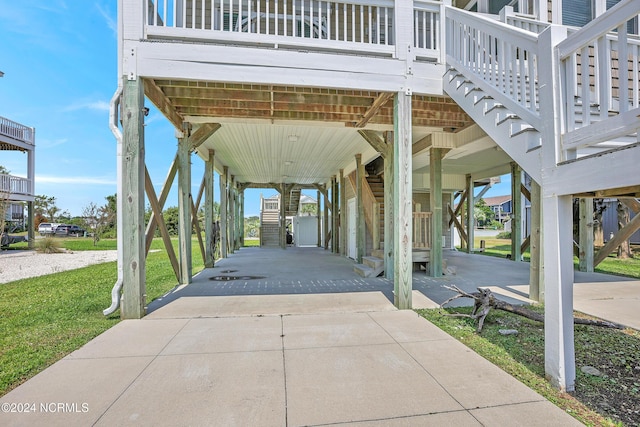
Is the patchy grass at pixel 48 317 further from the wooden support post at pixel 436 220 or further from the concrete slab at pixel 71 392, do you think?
the wooden support post at pixel 436 220

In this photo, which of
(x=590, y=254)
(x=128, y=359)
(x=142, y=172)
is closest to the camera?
(x=128, y=359)

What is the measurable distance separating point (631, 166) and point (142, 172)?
451 cm

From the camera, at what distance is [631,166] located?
1.82 meters

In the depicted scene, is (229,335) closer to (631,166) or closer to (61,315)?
(61,315)

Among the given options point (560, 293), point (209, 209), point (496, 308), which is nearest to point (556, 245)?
point (560, 293)

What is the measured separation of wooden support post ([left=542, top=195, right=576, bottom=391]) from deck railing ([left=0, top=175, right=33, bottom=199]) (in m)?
19.0

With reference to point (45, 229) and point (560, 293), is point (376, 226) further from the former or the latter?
point (45, 229)

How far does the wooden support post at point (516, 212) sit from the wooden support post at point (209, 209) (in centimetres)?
885

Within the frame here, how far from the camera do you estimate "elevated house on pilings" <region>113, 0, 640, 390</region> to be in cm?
225

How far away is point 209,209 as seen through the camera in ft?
27.7

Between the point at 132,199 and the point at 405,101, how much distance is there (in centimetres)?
370

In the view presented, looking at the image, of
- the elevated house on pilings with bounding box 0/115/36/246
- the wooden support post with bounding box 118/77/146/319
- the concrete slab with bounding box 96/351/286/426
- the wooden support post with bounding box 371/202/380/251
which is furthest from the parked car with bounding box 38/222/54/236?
the concrete slab with bounding box 96/351/286/426

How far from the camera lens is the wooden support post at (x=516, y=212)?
955 cm

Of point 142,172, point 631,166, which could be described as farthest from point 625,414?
point 142,172
